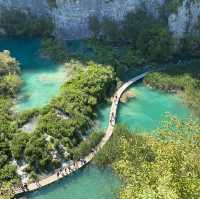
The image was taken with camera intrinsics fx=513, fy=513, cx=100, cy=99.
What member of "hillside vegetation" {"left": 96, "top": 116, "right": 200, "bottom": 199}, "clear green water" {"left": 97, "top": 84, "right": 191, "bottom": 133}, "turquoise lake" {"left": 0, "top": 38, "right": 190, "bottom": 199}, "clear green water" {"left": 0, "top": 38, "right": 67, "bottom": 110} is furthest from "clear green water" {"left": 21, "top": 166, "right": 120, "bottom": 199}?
"clear green water" {"left": 0, "top": 38, "right": 67, "bottom": 110}

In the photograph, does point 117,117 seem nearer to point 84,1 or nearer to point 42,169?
point 42,169

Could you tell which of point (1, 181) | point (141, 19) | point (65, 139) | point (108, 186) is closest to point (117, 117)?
point (65, 139)

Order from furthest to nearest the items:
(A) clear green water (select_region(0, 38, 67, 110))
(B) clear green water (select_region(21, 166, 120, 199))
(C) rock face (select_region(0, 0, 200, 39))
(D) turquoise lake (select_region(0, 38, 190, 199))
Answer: (C) rock face (select_region(0, 0, 200, 39))
(A) clear green water (select_region(0, 38, 67, 110))
(D) turquoise lake (select_region(0, 38, 190, 199))
(B) clear green water (select_region(21, 166, 120, 199))

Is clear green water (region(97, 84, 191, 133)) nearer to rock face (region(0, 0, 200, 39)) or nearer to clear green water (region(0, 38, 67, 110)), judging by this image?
clear green water (region(0, 38, 67, 110))

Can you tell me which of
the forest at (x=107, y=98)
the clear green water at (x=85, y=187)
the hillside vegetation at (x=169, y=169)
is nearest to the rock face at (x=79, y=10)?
the forest at (x=107, y=98)

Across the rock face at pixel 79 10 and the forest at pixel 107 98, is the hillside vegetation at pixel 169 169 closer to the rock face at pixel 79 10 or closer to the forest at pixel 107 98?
the forest at pixel 107 98

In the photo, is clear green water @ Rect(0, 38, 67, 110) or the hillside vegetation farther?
clear green water @ Rect(0, 38, 67, 110)
